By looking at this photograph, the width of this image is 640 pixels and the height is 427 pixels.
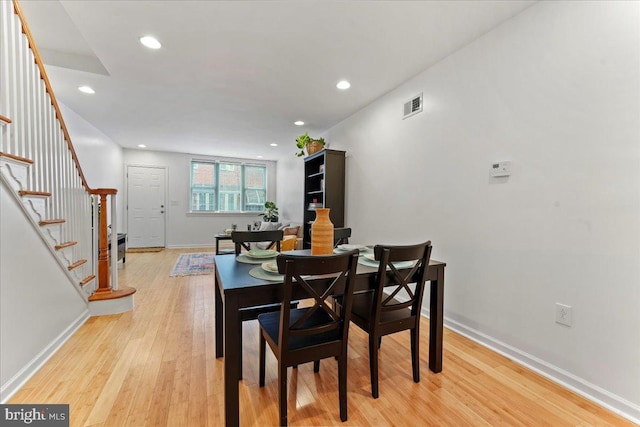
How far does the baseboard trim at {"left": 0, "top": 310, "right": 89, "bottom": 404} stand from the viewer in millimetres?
1490

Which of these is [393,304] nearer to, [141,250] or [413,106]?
[413,106]

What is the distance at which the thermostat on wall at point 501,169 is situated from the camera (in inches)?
79.0

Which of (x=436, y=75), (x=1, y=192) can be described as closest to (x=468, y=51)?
(x=436, y=75)

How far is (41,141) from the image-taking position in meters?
2.03

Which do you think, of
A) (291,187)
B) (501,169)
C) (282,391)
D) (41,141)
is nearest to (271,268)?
(282,391)

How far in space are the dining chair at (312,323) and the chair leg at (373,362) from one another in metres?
0.19

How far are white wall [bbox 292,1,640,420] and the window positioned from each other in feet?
19.0

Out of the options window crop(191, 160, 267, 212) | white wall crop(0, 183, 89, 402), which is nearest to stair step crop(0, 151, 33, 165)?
white wall crop(0, 183, 89, 402)

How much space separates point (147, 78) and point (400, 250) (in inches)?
122

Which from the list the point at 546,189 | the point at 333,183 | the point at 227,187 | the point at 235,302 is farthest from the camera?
the point at 227,187

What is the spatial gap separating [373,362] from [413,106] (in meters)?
2.47

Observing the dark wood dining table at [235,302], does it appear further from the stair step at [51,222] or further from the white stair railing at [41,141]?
the white stair railing at [41,141]

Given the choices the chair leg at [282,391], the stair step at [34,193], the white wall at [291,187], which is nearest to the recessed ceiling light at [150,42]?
the stair step at [34,193]

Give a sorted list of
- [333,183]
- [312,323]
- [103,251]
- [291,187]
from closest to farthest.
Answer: [312,323] → [103,251] → [333,183] → [291,187]
